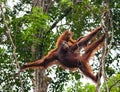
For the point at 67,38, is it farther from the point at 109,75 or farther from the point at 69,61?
the point at 109,75

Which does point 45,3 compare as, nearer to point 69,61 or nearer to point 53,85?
point 53,85

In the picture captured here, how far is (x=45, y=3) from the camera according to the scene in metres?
7.99

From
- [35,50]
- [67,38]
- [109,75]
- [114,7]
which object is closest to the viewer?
[67,38]

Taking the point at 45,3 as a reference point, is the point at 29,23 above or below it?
below

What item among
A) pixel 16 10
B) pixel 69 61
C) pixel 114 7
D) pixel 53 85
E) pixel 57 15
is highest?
pixel 16 10

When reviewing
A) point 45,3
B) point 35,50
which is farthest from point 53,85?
point 45,3

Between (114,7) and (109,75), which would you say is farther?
(109,75)

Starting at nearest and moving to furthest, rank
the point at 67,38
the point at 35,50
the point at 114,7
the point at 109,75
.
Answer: the point at 67,38 → the point at 114,7 → the point at 35,50 → the point at 109,75

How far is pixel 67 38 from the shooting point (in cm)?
588

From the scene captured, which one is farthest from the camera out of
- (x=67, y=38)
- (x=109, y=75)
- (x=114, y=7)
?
(x=109, y=75)

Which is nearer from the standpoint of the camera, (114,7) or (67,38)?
(67,38)

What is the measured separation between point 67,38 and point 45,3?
2.33 metres

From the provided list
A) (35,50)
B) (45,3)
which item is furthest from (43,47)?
(45,3)

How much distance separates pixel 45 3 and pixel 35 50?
1.33m
